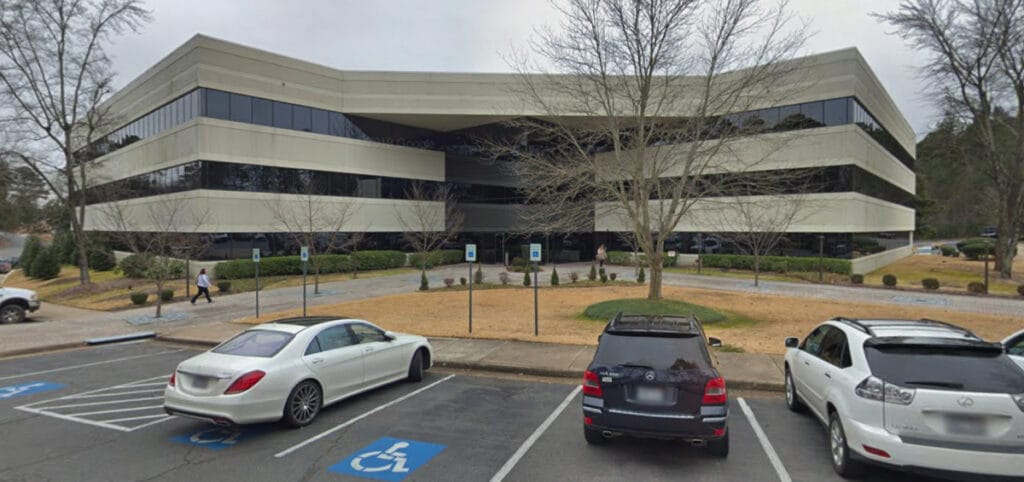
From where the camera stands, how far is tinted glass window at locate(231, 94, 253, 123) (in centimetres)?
3062

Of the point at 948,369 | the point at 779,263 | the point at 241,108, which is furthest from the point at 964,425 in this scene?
the point at 241,108

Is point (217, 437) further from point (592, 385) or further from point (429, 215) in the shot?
point (429, 215)

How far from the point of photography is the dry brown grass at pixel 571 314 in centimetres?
1396

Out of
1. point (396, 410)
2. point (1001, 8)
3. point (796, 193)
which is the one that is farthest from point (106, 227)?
point (1001, 8)

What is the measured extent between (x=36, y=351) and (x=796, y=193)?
112ft

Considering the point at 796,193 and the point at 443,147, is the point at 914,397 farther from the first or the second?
the point at 443,147

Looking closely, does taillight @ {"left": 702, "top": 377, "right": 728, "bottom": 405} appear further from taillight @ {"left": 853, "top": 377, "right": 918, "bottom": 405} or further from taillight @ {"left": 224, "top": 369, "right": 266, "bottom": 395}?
taillight @ {"left": 224, "top": 369, "right": 266, "bottom": 395}

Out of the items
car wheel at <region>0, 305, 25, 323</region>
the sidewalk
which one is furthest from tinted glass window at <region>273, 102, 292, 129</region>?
the sidewalk

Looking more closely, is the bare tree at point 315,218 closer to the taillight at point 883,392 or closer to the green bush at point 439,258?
the green bush at point 439,258

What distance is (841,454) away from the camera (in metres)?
5.33

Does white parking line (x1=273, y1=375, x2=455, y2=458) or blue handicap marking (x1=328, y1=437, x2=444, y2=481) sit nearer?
blue handicap marking (x1=328, y1=437, x2=444, y2=481)

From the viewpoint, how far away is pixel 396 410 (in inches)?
312

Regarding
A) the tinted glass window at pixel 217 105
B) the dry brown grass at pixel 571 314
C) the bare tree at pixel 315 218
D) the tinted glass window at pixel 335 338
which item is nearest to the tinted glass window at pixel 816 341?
the dry brown grass at pixel 571 314

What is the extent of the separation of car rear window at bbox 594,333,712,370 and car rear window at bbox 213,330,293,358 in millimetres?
4516
